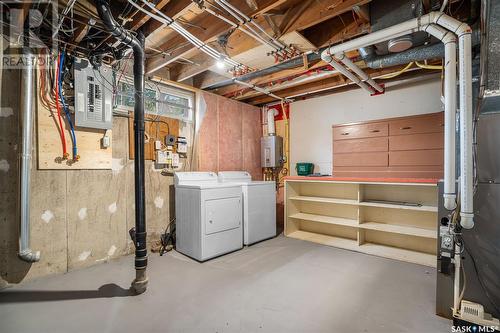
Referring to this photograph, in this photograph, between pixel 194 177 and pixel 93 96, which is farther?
pixel 194 177

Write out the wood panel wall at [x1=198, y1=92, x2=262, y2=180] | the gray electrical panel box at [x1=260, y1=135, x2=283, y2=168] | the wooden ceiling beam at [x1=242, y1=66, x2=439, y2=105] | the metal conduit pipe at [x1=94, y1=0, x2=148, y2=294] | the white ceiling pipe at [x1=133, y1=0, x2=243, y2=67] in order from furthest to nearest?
the gray electrical panel box at [x1=260, y1=135, x2=283, y2=168]
the wood panel wall at [x1=198, y1=92, x2=262, y2=180]
the wooden ceiling beam at [x1=242, y1=66, x2=439, y2=105]
the metal conduit pipe at [x1=94, y1=0, x2=148, y2=294]
the white ceiling pipe at [x1=133, y1=0, x2=243, y2=67]

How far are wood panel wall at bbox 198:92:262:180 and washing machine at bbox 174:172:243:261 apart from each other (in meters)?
0.67

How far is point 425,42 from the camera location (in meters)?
2.24

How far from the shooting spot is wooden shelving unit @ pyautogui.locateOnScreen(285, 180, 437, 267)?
10.5 ft

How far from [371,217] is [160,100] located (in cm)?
355

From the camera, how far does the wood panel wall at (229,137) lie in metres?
4.04

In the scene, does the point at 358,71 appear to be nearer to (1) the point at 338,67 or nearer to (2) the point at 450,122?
(1) the point at 338,67

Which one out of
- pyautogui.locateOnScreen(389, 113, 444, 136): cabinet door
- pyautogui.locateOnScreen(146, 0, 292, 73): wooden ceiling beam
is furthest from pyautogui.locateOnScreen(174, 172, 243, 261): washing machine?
pyautogui.locateOnScreen(389, 113, 444, 136): cabinet door

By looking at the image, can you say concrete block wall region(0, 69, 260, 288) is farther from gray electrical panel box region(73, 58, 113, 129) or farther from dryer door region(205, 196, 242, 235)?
dryer door region(205, 196, 242, 235)

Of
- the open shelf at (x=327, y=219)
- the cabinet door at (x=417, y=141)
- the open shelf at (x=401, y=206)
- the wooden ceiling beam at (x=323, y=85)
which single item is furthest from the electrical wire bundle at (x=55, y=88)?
the cabinet door at (x=417, y=141)

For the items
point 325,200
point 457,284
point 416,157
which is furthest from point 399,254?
point 457,284

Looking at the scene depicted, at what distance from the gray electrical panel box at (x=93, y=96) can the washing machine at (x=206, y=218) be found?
117 cm

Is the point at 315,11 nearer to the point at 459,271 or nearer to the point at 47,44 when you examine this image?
the point at 459,271

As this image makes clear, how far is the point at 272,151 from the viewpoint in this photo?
4.67m
